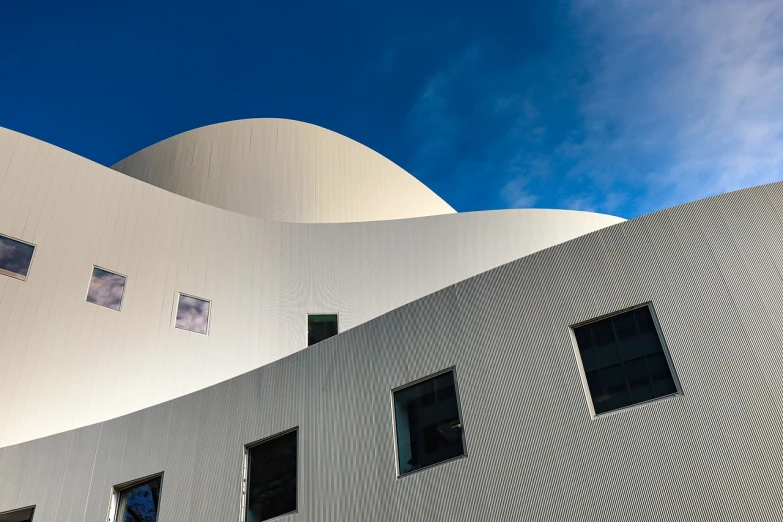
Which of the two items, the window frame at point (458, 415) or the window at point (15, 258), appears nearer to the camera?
the window frame at point (458, 415)

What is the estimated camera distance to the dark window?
1212cm

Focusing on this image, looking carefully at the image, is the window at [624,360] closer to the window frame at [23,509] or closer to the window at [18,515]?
the window frame at [23,509]

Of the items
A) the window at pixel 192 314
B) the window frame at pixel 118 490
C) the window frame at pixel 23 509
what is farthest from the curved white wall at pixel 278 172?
the window frame at pixel 23 509

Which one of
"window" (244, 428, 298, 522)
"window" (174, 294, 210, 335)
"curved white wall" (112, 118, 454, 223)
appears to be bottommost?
"window" (244, 428, 298, 522)

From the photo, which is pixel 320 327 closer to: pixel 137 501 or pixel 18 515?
pixel 137 501

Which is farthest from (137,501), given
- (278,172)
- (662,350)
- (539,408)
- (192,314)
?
(278,172)

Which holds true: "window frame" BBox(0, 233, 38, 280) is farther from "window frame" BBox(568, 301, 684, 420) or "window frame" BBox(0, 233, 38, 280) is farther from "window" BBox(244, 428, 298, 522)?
"window frame" BBox(568, 301, 684, 420)

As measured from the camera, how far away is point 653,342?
28.6ft

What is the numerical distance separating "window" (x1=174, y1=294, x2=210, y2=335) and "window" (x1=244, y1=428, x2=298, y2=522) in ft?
19.8

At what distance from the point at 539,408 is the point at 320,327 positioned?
Result: 10.1 meters

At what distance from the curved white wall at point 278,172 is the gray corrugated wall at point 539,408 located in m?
10.3

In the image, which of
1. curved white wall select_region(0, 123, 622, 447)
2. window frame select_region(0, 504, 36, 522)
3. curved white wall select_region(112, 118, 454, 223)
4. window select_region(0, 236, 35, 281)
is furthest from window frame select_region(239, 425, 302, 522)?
curved white wall select_region(112, 118, 454, 223)

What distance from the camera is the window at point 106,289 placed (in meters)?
15.7

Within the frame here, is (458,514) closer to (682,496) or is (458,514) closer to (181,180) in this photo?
(682,496)
